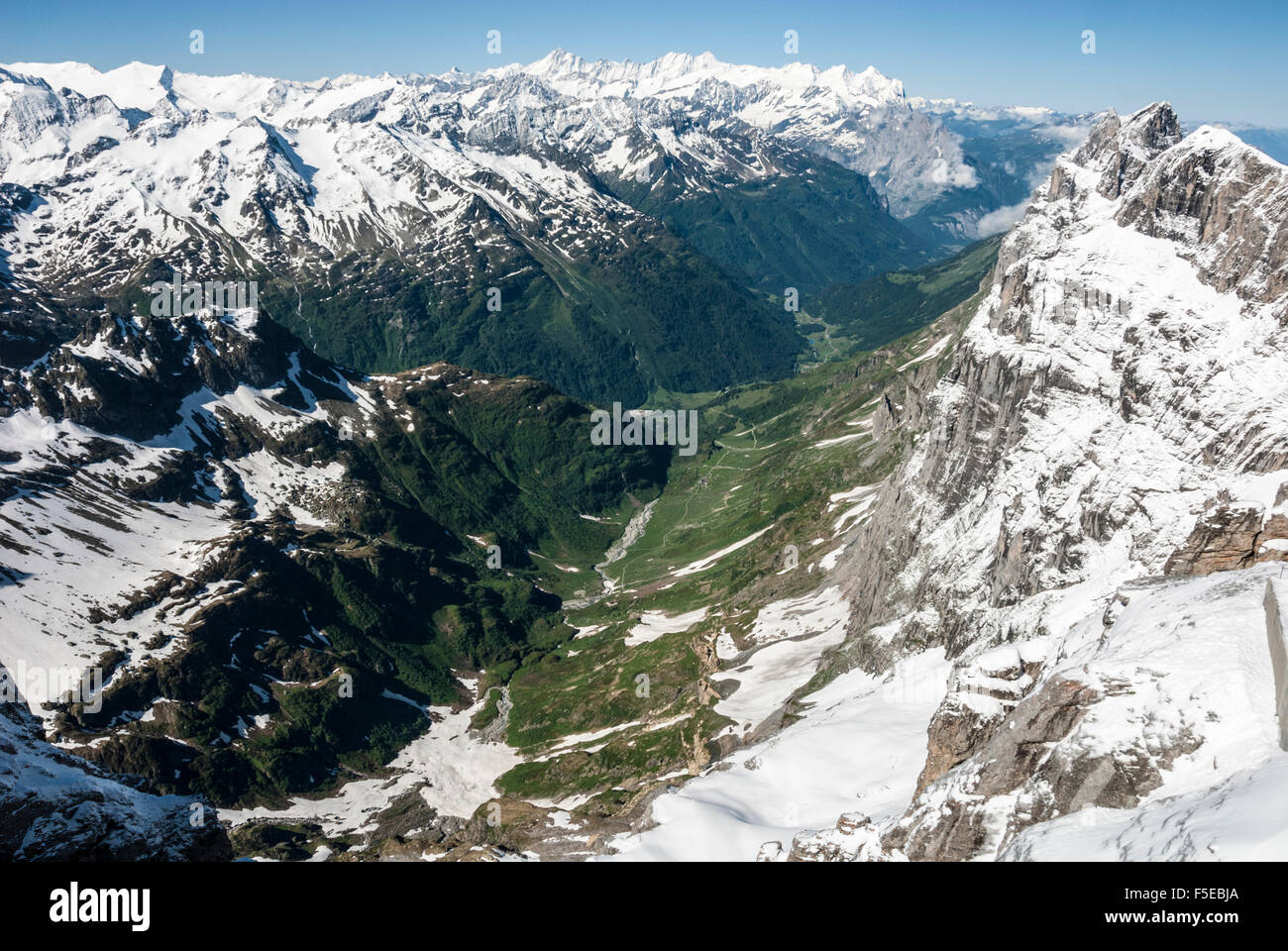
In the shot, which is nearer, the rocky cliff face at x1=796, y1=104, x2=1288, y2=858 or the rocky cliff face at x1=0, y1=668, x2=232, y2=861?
the rocky cliff face at x1=0, y1=668, x2=232, y2=861

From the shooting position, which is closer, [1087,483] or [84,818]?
[84,818]

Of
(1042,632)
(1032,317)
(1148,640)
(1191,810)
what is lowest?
(1042,632)

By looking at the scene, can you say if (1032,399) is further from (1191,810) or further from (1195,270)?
(1191,810)

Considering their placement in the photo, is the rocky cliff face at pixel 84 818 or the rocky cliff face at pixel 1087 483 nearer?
the rocky cliff face at pixel 84 818

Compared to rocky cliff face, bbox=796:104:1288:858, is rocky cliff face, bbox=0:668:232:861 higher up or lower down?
lower down

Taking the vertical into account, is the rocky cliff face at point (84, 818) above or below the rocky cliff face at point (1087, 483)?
below

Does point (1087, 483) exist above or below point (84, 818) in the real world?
above
